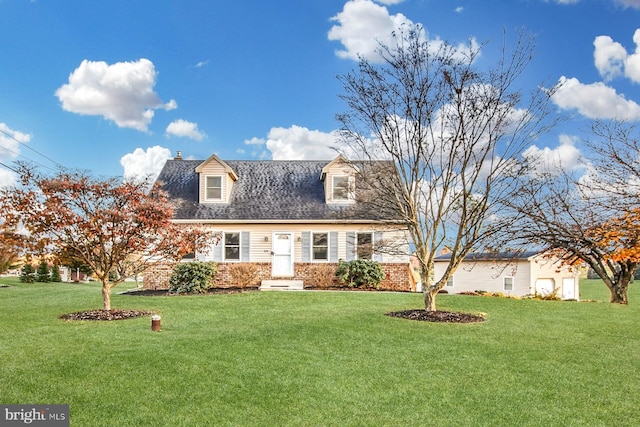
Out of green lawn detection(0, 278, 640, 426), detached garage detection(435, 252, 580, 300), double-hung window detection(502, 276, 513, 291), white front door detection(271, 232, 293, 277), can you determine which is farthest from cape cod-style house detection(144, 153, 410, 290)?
green lawn detection(0, 278, 640, 426)

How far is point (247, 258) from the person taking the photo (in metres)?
21.5

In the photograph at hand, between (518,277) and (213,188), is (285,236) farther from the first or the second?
(518,277)

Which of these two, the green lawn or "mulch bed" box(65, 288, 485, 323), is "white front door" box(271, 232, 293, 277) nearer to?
"mulch bed" box(65, 288, 485, 323)

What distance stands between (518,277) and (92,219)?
70.4 ft

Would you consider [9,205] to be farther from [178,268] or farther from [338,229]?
[338,229]

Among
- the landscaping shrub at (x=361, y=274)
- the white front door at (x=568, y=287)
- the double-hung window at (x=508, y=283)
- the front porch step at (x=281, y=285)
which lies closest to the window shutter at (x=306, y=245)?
the front porch step at (x=281, y=285)

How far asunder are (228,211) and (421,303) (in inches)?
407

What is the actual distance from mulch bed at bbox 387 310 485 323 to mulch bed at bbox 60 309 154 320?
6.33m

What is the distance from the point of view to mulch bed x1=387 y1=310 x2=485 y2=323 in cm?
1170

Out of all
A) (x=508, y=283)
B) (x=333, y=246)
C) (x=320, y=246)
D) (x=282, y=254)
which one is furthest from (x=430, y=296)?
(x=508, y=283)

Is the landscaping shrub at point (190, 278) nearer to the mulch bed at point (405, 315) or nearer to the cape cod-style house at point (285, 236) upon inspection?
the cape cod-style house at point (285, 236)

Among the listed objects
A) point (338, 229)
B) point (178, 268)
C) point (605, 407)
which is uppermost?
point (338, 229)

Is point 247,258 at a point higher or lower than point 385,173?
lower

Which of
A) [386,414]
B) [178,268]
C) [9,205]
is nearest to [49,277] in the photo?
[178,268]
